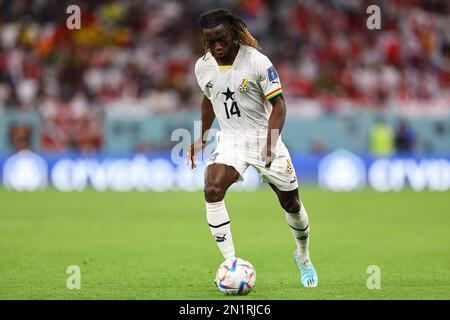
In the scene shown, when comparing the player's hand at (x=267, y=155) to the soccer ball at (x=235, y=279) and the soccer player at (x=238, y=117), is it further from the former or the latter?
the soccer ball at (x=235, y=279)

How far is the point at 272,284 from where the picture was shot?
28.0ft

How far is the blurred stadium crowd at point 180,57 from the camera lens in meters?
25.4

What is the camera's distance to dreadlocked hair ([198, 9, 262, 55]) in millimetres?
7957

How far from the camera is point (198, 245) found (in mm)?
12461

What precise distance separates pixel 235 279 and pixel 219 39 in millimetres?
2112

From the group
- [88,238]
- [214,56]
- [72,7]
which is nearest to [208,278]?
[214,56]

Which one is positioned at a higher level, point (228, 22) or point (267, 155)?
point (228, 22)

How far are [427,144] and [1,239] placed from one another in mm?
16163

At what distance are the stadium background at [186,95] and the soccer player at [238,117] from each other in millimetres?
12779

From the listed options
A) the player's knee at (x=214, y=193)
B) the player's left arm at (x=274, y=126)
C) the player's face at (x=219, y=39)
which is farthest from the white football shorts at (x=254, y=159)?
the player's face at (x=219, y=39)

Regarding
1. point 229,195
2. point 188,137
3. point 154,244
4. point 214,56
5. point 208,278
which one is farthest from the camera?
point 188,137

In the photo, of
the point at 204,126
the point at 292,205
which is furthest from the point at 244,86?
the point at 292,205

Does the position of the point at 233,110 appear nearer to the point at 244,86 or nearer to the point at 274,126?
the point at 244,86

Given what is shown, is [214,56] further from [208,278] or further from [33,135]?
[33,135]
